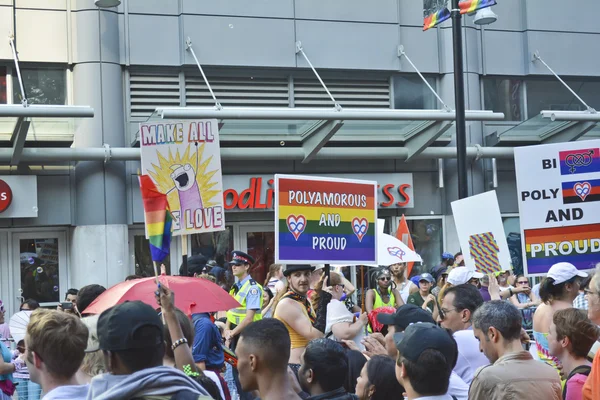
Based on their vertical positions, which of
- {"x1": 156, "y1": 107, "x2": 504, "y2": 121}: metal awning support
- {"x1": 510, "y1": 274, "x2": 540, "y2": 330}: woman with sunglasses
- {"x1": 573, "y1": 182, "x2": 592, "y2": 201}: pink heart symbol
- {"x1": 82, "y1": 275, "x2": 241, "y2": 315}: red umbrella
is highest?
{"x1": 156, "y1": 107, "x2": 504, "y2": 121}: metal awning support

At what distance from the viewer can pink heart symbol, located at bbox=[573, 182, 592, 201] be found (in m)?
9.63

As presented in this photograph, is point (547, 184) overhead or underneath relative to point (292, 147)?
underneath

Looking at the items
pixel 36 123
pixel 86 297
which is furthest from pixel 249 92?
pixel 86 297

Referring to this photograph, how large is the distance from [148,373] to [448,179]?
55.3ft

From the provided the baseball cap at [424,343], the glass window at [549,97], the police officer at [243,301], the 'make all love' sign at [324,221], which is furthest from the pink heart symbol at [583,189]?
the glass window at [549,97]

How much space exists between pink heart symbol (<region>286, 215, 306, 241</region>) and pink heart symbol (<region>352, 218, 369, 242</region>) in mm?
640

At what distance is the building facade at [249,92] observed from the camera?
1714 cm

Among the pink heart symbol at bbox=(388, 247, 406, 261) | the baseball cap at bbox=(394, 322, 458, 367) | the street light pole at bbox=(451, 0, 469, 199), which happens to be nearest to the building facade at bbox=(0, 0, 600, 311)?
the street light pole at bbox=(451, 0, 469, 199)

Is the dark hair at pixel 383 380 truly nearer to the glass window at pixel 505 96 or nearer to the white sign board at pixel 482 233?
the white sign board at pixel 482 233

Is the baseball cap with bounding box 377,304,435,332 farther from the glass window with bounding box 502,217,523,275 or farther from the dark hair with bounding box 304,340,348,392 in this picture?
the glass window with bounding box 502,217,523,275

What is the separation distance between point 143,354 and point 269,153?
14606 millimetres

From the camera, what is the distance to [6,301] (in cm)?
1681

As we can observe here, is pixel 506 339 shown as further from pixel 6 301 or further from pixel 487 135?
pixel 487 135

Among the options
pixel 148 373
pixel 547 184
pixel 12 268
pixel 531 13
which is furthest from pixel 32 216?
pixel 148 373
